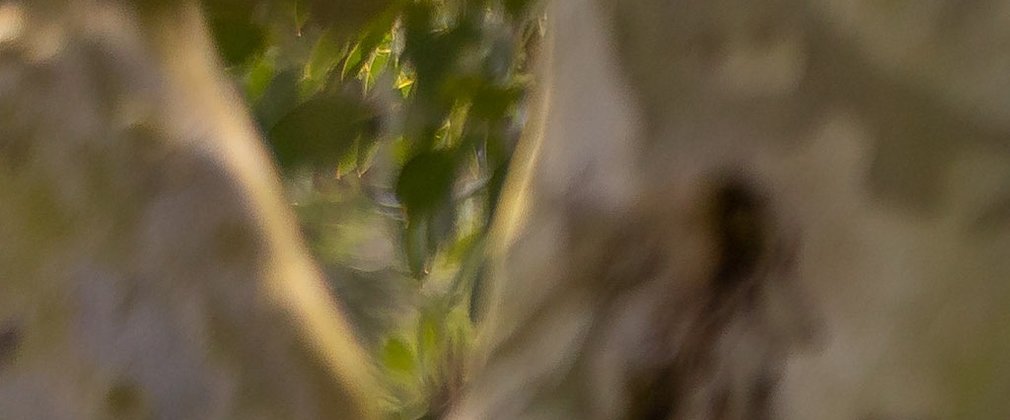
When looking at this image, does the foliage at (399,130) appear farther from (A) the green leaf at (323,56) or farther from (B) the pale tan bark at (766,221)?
(B) the pale tan bark at (766,221)

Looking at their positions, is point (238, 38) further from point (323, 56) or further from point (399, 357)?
point (399, 357)

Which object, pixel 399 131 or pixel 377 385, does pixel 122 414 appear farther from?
pixel 399 131

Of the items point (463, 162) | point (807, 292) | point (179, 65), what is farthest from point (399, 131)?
point (807, 292)

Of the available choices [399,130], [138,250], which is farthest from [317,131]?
[138,250]

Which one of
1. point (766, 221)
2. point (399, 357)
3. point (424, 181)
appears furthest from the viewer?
point (399, 357)

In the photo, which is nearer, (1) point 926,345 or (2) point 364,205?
(1) point 926,345

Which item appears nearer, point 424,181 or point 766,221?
point 766,221

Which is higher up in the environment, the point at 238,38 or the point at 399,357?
the point at 238,38
